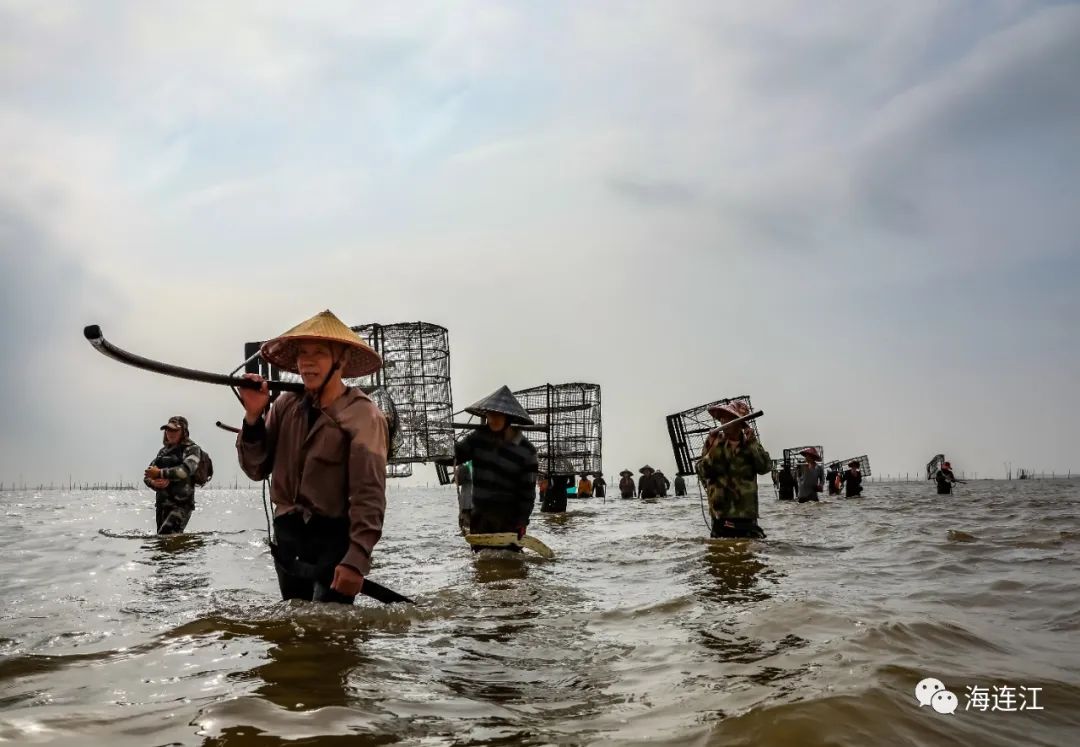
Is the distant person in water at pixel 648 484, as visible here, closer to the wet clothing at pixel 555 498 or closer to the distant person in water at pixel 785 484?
the distant person in water at pixel 785 484

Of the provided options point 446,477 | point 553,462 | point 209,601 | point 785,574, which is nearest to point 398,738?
point 209,601

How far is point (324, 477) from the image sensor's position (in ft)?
13.0

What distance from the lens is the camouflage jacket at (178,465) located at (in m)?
9.91

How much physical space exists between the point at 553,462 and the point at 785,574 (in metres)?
15.4

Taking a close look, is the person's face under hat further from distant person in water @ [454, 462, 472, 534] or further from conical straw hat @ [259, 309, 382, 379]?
distant person in water @ [454, 462, 472, 534]

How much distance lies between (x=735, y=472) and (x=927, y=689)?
212 inches

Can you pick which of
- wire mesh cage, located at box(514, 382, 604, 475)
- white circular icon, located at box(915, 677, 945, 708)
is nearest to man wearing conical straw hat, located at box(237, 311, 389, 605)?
white circular icon, located at box(915, 677, 945, 708)

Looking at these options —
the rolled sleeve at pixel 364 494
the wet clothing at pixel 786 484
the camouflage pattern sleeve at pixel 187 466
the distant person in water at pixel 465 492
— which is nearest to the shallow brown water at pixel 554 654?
the rolled sleeve at pixel 364 494

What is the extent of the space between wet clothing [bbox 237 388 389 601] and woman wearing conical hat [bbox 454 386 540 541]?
3.89 m

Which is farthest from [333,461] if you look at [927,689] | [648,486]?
[648,486]

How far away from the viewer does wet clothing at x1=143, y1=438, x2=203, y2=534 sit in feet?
32.6

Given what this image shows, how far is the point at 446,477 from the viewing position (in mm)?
17703

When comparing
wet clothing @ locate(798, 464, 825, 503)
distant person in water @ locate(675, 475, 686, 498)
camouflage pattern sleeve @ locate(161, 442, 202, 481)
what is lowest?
distant person in water @ locate(675, 475, 686, 498)

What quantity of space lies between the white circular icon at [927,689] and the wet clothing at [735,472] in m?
5.21
